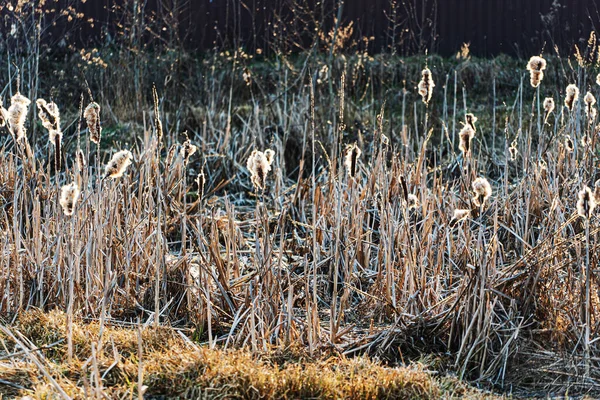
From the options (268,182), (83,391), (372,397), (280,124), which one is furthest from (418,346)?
(280,124)

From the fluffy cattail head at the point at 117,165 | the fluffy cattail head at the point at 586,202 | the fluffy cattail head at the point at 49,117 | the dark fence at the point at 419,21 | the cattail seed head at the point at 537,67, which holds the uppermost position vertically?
the dark fence at the point at 419,21

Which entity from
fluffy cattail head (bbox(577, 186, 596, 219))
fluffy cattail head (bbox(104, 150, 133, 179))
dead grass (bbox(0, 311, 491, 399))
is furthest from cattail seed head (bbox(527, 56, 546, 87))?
fluffy cattail head (bbox(104, 150, 133, 179))

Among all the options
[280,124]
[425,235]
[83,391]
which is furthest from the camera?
[280,124]

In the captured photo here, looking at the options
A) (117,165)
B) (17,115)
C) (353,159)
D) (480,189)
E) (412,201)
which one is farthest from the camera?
(412,201)

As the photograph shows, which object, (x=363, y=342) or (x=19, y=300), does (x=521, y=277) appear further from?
(x=19, y=300)

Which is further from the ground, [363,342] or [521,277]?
[521,277]

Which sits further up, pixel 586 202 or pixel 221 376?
pixel 586 202

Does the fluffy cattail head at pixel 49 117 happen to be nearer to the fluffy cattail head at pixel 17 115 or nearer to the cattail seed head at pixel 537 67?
the fluffy cattail head at pixel 17 115

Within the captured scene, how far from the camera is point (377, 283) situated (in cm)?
326

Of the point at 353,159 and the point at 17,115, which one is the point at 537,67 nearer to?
the point at 353,159

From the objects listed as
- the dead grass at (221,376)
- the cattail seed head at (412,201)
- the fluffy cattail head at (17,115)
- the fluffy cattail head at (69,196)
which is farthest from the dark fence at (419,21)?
the fluffy cattail head at (69,196)

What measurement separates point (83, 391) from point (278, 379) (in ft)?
1.79

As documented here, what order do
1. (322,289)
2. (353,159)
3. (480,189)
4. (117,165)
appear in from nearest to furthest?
(117,165), (480,189), (353,159), (322,289)

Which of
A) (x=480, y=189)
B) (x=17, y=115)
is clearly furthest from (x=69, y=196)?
(x=480, y=189)
